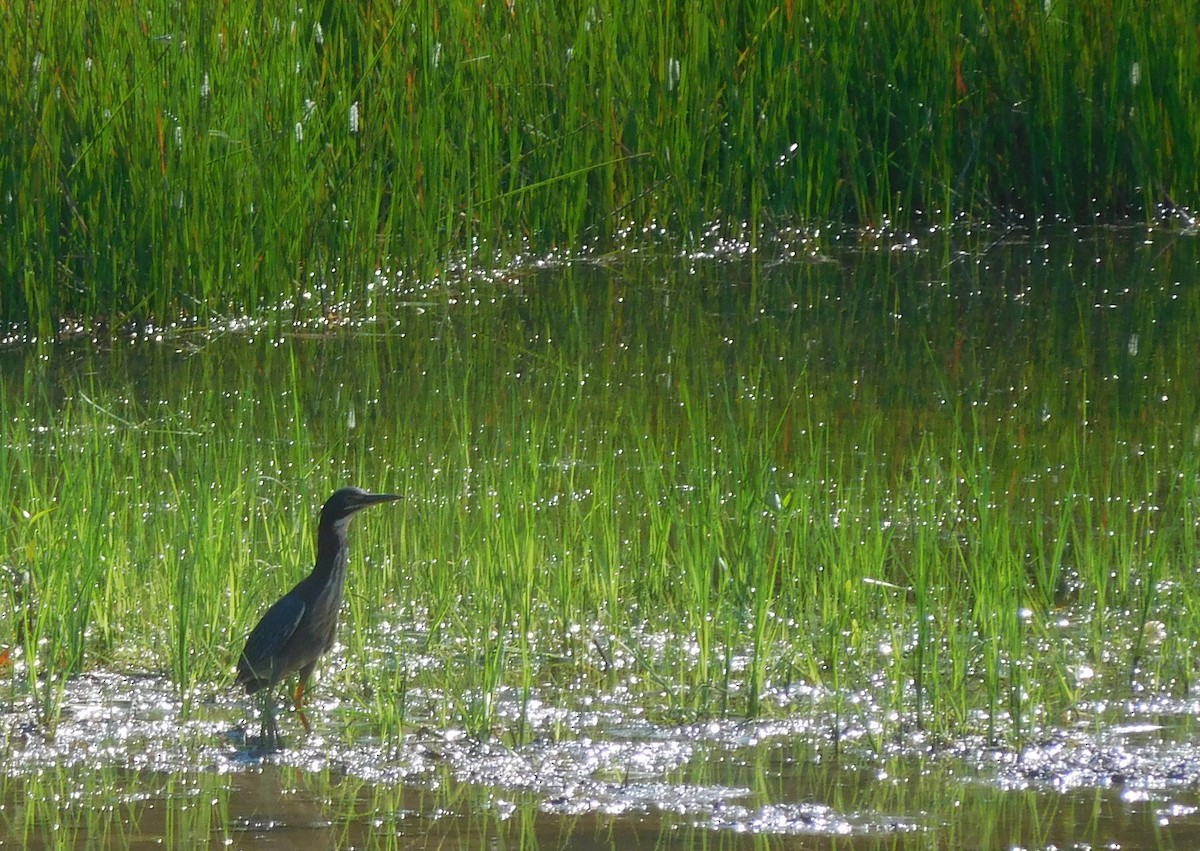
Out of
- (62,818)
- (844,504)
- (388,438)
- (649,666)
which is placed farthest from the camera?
(388,438)

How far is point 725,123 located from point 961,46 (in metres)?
1.19

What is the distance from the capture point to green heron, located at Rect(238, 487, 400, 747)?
3400 millimetres

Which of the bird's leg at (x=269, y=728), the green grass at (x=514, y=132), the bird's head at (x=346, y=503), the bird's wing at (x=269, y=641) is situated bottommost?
the bird's leg at (x=269, y=728)

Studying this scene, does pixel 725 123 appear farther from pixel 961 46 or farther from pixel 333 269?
pixel 333 269

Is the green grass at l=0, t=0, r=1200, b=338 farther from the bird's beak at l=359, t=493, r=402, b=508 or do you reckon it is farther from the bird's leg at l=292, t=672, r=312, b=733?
the bird's leg at l=292, t=672, r=312, b=733

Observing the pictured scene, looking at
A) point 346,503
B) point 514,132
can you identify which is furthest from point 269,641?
point 514,132

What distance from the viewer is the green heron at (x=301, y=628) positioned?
340 centimetres

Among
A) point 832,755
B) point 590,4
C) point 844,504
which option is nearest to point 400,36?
point 590,4

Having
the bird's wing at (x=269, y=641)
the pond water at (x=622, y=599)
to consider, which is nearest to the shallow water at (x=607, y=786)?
the pond water at (x=622, y=599)

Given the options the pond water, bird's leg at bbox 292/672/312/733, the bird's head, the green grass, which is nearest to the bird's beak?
the bird's head

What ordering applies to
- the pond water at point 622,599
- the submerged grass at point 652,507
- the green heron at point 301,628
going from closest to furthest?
1. the pond water at point 622,599
2. the green heron at point 301,628
3. the submerged grass at point 652,507

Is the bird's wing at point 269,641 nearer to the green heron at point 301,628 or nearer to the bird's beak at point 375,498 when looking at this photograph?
the green heron at point 301,628

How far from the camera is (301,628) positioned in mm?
3441

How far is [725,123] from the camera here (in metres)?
8.41
